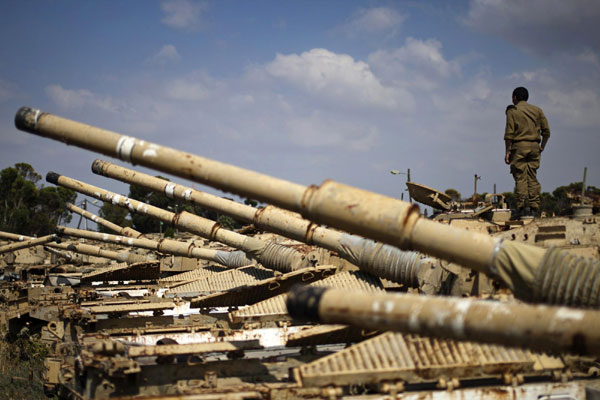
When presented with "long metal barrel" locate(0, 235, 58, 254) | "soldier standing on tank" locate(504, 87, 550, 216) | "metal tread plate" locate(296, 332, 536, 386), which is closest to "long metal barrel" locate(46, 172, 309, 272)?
Answer: "soldier standing on tank" locate(504, 87, 550, 216)

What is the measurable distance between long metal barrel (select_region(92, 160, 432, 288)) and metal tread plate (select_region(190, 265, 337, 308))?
39.2 inches

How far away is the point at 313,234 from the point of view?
11.3 meters

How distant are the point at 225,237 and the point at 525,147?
22.8ft

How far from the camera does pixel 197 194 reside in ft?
36.2

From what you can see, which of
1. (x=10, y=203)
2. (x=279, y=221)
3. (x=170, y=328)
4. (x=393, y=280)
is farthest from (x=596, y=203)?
(x=10, y=203)

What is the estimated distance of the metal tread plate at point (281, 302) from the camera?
10000 mm

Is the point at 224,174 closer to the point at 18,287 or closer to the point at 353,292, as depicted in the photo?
the point at 353,292

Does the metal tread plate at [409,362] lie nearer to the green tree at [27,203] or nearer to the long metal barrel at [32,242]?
the long metal barrel at [32,242]

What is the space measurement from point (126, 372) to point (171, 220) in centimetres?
778

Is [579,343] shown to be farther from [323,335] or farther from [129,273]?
[129,273]

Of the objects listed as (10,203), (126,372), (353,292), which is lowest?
(126,372)

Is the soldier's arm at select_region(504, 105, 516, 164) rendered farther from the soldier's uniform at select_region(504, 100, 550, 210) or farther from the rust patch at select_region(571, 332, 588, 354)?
the rust patch at select_region(571, 332, 588, 354)

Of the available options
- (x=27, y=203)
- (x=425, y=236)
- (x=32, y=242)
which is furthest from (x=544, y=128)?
(x=27, y=203)

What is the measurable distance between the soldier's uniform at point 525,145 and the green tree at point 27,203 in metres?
53.3
